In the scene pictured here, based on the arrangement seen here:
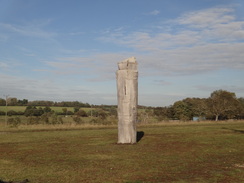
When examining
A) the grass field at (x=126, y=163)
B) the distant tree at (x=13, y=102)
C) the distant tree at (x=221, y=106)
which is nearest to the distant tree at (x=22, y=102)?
the distant tree at (x=13, y=102)

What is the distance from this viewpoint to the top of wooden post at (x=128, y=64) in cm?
1671

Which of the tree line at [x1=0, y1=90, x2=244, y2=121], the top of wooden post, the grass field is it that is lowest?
the grass field

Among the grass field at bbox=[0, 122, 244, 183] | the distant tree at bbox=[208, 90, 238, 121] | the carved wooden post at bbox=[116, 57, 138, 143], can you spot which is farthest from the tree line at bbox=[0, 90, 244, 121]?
the grass field at bbox=[0, 122, 244, 183]

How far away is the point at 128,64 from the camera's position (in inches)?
658

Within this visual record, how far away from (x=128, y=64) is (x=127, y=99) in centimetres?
203

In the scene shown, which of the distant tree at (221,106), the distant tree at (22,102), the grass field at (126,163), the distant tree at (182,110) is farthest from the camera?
the distant tree at (22,102)

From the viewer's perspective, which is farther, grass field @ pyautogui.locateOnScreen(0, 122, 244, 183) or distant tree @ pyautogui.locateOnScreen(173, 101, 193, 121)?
distant tree @ pyautogui.locateOnScreen(173, 101, 193, 121)

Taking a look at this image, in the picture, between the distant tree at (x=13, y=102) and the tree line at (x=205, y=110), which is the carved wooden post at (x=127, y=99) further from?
the distant tree at (x=13, y=102)

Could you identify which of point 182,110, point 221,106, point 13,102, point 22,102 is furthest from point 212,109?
point 22,102

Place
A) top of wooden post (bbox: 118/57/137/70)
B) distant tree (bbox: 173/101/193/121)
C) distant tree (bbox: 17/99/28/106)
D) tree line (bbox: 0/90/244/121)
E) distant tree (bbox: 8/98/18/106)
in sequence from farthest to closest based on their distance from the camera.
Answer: distant tree (bbox: 17/99/28/106)
distant tree (bbox: 8/98/18/106)
distant tree (bbox: 173/101/193/121)
tree line (bbox: 0/90/244/121)
top of wooden post (bbox: 118/57/137/70)

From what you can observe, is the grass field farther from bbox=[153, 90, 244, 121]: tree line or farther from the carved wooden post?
bbox=[153, 90, 244, 121]: tree line

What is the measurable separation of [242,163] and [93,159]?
563 centimetres

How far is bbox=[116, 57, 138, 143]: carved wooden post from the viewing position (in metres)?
16.5

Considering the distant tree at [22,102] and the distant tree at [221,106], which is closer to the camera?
the distant tree at [221,106]
